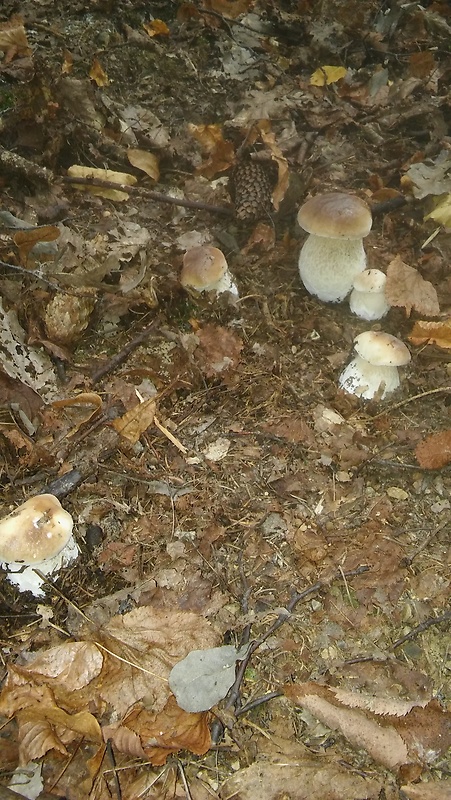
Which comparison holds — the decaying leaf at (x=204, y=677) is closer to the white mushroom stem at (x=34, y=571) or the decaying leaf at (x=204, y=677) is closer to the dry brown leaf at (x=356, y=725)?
the dry brown leaf at (x=356, y=725)

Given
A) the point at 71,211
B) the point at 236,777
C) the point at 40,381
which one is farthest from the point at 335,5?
the point at 236,777

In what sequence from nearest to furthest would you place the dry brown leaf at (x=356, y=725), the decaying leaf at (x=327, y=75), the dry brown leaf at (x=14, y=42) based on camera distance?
the dry brown leaf at (x=356, y=725) → the dry brown leaf at (x=14, y=42) → the decaying leaf at (x=327, y=75)

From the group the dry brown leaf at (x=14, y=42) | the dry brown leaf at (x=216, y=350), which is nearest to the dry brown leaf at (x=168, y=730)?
the dry brown leaf at (x=216, y=350)

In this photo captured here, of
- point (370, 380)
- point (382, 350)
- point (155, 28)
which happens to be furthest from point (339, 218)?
point (155, 28)

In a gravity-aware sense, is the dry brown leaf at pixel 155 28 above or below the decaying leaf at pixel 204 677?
above

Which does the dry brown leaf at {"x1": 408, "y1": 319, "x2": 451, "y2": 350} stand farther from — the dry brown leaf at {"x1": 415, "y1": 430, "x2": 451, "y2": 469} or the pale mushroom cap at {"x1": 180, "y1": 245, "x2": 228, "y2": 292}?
the pale mushroom cap at {"x1": 180, "y1": 245, "x2": 228, "y2": 292}

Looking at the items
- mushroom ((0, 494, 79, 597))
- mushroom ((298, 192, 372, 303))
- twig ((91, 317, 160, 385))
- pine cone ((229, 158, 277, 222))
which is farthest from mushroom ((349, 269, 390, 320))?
mushroom ((0, 494, 79, 597))

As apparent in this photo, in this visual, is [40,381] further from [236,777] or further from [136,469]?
[236,777]
